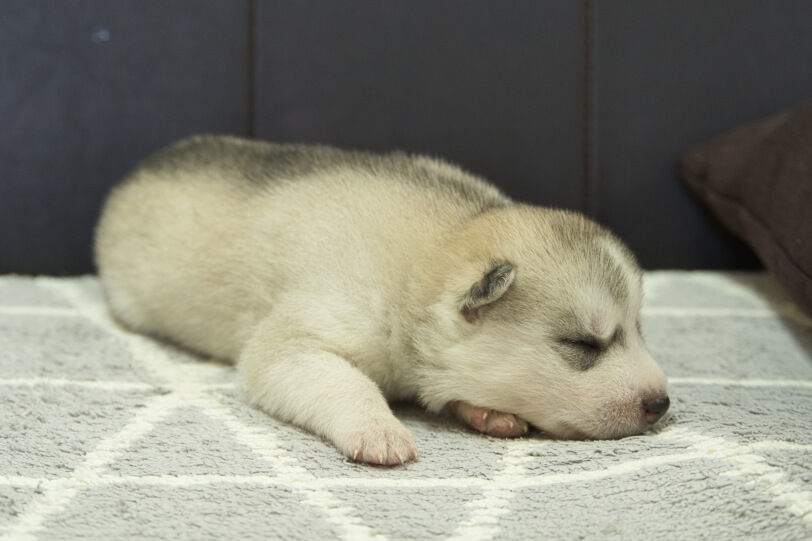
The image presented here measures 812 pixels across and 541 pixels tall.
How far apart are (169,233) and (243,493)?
1.12m

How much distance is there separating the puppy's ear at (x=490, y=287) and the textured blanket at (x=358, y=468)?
29cm

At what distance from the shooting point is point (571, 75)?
Answer: 2812 millimetres

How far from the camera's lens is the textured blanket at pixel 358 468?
3.54 feet

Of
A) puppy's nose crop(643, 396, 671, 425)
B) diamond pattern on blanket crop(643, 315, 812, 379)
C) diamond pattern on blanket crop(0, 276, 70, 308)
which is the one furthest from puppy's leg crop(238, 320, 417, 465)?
diamond pattern on blanket crop(0, 276, 70, 308)

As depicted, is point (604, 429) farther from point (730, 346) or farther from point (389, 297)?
point (730, 346)

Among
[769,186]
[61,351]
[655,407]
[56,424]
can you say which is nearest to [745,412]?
[655,407]

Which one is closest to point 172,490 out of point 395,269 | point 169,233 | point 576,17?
point 395,269

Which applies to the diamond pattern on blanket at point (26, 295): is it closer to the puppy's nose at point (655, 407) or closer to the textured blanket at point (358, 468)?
the textured blanket at point (358, 468)

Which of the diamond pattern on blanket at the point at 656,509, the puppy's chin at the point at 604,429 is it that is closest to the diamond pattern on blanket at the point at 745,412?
the puppy's chin at the point at 604,429

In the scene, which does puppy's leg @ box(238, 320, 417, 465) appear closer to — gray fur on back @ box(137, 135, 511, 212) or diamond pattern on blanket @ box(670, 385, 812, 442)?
gray fur on back @ box(137, 135, 511, 212)

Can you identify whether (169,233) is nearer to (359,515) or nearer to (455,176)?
(455,176)

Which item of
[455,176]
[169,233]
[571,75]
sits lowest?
[169,233]

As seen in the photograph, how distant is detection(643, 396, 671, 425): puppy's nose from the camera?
1.44 metres

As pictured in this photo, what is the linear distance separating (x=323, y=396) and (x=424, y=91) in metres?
1.63
